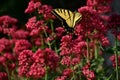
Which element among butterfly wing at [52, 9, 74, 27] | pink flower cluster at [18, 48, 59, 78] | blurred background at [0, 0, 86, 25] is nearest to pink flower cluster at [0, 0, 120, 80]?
pink flower cluster at [18, 48, 59, 78]

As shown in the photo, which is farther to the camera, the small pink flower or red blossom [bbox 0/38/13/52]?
red blossom [bbox 0/38/13/52]

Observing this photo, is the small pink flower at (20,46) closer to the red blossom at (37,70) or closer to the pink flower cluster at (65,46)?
the pink flower cluster at (65,46)

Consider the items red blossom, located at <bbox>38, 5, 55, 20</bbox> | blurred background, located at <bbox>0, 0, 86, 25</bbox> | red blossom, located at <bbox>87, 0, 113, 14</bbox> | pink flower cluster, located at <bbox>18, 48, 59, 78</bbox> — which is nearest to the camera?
pink flower cluster, located at <bbox>18, 48, 59, 78</bbox>

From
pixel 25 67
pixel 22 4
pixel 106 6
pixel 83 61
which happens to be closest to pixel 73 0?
pixel 22 4

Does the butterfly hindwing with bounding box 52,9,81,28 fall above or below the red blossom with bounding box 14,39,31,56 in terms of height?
above

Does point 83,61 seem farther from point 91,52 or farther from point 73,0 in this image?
point 73,0

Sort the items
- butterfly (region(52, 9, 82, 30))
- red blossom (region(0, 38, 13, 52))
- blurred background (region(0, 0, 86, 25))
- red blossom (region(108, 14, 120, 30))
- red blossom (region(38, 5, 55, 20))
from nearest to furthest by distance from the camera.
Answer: red blossom (region(108, 14, 120, 30)) < butterfly (region(52, 9, 82, 30)) < red blossom (region(38, 5, 55, 20)) < red blossom (region(0, 38, 13, 52)) < blurred background (region(0, 0, 86, 25))

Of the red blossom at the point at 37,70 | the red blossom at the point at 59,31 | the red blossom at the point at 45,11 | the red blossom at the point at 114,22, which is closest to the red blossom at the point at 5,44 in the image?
the red blossom at the point at 59,31

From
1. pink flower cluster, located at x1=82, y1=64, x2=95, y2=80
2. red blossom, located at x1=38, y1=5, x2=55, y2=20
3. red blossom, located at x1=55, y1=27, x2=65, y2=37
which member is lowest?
pink flower cluster, located at x1=82, y1=64, x2=95, y2=80

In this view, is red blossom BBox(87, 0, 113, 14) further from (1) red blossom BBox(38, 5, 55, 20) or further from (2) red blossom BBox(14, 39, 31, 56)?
(2) red blossom BBox(14, 39, 31, 56)
